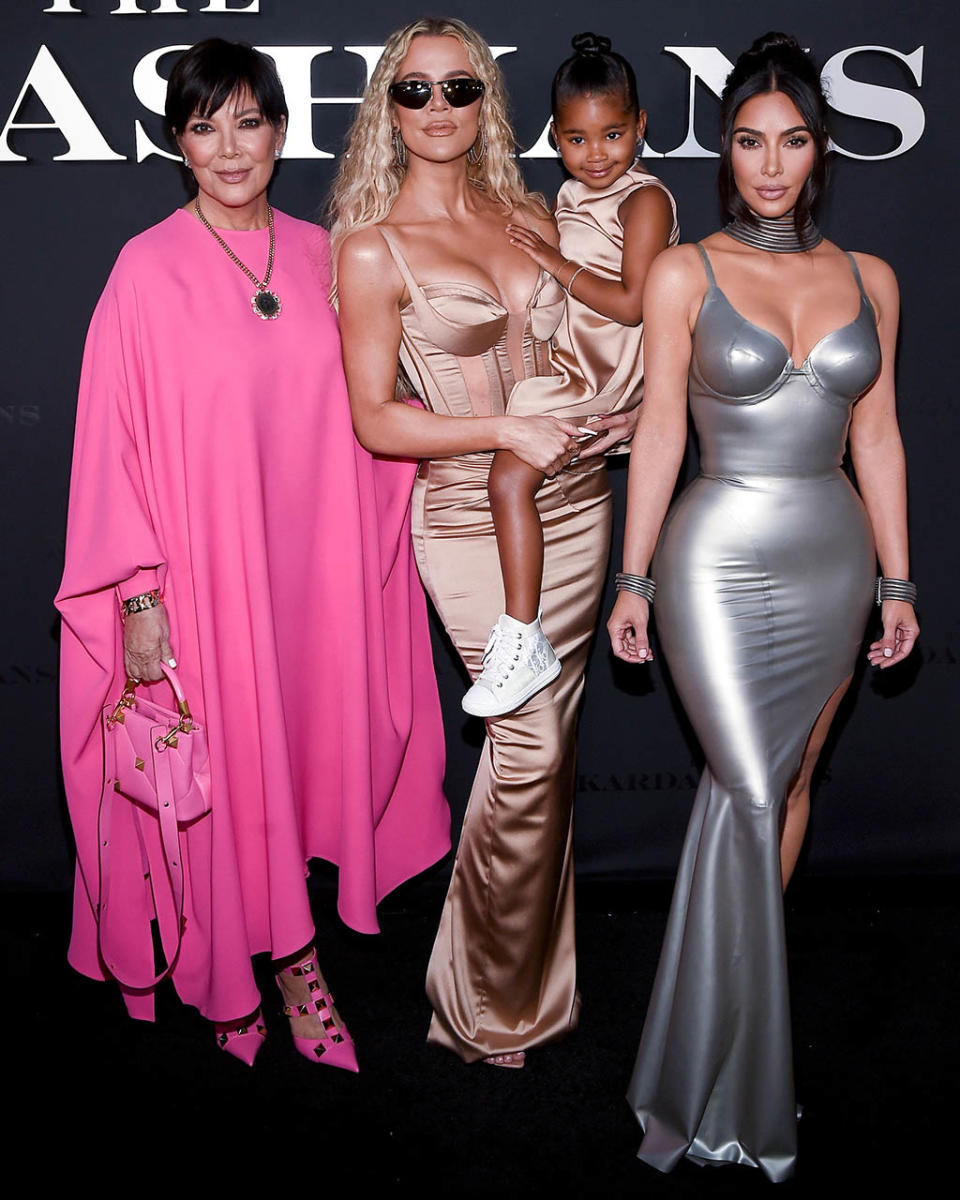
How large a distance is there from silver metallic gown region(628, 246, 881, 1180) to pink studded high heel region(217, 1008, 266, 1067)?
1.11 m

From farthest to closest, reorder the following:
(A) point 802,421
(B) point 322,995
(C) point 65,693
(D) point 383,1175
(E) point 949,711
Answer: (E) point 949,711
(B) point 322,995
(C) point 65,693
(D) point 383,1175
(A) point 802,421

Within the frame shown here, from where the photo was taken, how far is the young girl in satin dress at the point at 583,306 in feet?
8.68

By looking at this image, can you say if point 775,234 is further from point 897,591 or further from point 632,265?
point 897,591

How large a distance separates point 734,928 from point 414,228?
1.69m

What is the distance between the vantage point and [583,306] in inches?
110

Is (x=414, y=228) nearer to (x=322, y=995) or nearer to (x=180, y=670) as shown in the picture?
(x=180, y=670)

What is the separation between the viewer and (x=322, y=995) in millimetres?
3205

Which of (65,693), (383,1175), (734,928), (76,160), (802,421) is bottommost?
(383,1175)

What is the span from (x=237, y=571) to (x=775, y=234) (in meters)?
1.39

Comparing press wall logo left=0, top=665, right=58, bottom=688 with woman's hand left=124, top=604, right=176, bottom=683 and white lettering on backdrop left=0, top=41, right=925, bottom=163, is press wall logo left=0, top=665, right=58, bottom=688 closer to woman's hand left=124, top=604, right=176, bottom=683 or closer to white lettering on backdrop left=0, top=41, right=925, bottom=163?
woman's hand left=124, top=604, right=176, bottom=683

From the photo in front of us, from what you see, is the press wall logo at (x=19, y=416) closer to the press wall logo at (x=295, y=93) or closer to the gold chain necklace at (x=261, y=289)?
the press wall logo at (x=295, y=93)

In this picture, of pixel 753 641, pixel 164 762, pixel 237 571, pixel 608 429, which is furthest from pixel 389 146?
pixel 164 762

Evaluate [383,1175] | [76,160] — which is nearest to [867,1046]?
[383,1175]

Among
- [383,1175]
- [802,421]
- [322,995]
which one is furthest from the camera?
[322,995]
